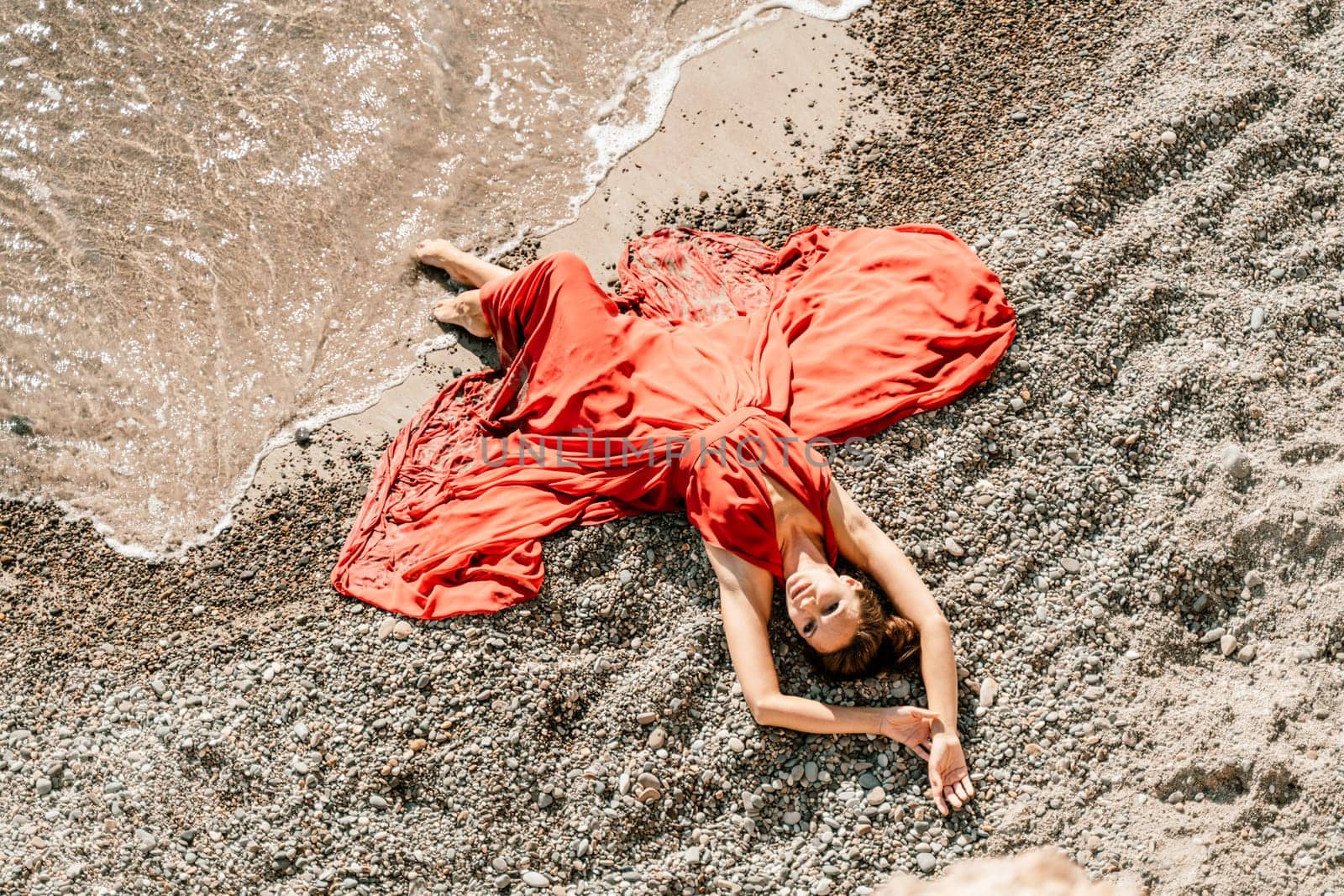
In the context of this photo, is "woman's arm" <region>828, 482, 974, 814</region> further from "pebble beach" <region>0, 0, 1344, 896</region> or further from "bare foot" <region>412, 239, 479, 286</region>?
"bare foot" <region>412, 239, 479, 286</region>

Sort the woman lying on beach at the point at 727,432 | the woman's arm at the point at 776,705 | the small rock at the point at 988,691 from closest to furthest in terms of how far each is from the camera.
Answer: the woman's arm at the point at 776,705
the woman lying on beach at the point at 727,432
the small rock at the point at 988,691

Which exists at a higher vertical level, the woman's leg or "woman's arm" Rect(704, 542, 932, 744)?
the woman's leg

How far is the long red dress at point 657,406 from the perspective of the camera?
6109mm

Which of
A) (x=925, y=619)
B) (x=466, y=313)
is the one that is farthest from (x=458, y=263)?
(x=925, y=619)

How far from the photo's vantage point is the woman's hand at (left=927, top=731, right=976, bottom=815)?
18.6 ft

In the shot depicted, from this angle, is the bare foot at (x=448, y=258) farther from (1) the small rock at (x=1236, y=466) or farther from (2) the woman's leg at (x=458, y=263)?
(1) the small rock at (x=1236, y=466)

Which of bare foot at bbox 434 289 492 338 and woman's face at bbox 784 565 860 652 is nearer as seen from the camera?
woman's face at bbox 784 565 860 652

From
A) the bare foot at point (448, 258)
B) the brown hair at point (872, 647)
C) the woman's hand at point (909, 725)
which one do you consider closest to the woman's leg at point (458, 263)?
the bare foot at point (448, 258)

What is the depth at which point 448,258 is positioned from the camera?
290 inches

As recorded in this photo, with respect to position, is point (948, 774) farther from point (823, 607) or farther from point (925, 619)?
point (823, 607)

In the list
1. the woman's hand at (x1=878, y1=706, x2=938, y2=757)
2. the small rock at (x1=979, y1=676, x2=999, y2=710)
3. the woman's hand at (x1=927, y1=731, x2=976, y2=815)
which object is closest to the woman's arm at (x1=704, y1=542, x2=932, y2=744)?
the woman's hand at (x1=878, y1=706, x2=938, y2=757)

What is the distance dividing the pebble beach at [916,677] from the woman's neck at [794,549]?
38 centimetres

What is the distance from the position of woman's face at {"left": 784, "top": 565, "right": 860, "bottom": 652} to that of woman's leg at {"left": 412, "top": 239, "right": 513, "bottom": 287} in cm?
298

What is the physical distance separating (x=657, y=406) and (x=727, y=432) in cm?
53
